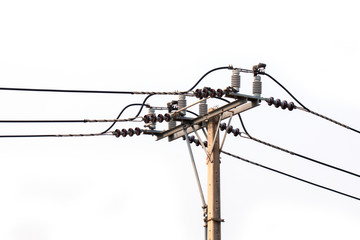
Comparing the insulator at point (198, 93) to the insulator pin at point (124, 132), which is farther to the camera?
the insulator pin at point (124, 132)

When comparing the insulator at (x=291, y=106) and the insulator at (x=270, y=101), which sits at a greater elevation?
the insulator at (x=270, y=101)

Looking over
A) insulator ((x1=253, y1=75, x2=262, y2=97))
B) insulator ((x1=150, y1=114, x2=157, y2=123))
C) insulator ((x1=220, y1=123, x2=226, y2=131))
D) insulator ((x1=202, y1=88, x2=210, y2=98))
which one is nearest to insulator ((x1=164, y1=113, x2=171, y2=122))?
insulator ((x1=150, y1=114, x2=157, y2=123))

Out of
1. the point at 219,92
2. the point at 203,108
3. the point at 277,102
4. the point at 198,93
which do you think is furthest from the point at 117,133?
the point at 277,102

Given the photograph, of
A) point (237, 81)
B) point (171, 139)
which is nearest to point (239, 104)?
point (237, 81)

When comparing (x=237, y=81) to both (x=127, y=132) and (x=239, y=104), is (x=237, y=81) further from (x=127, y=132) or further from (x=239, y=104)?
(x=127, y=132)

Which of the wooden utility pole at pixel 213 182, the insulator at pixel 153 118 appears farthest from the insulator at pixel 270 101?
the insulator at pixel 153 118

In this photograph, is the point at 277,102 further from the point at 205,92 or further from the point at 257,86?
the point at 205,92

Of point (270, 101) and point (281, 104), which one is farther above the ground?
point (270, 101)

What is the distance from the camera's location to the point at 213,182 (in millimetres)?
34688

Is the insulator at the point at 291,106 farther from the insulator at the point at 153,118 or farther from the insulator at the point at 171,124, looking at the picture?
the insulator at the point at 153,118

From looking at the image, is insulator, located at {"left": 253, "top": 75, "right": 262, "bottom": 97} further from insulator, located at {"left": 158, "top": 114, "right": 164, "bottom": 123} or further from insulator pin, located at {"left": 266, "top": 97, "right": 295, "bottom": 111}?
insulator, located at {"left": 158, "top": 114, "right": 164, "bottom": 123}

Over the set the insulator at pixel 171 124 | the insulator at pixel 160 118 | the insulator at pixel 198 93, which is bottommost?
the insulator at pixel 171 124

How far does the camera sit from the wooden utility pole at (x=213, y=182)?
34.2m

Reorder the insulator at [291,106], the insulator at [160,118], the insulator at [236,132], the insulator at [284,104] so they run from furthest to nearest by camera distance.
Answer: the insulator at [236,132] → the insulator at [160,118] → the insulator at [291,106] → the insulator at [284,104]
